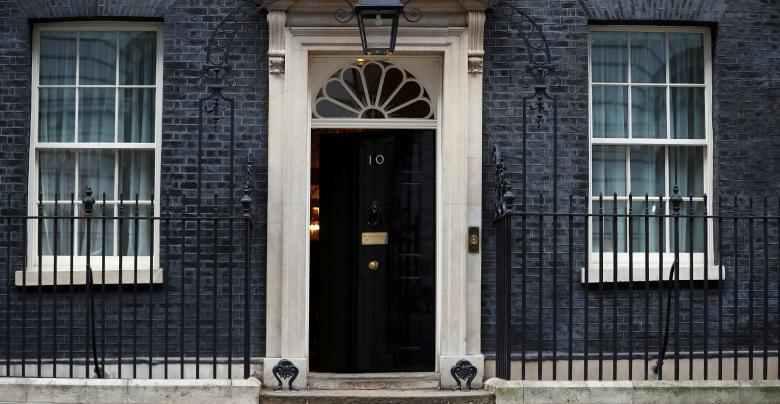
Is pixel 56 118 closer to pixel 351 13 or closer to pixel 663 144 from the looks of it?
pixel 351 13

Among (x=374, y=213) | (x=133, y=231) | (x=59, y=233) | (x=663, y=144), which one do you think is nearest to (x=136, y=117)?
(x=133, y=231)

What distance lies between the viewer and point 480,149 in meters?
10.1

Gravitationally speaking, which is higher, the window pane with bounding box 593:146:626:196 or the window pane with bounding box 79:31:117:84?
the window pane with bounding box 79:31:117:84

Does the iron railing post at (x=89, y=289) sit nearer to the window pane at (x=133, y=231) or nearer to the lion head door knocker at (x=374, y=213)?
the window pane at (x=133, y=231)

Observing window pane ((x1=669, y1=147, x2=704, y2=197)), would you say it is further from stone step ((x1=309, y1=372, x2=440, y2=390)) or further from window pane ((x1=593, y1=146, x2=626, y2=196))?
stone step ((x1=309, y1=372, x2=440, y2=390))

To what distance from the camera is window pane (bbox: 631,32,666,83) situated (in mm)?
10656

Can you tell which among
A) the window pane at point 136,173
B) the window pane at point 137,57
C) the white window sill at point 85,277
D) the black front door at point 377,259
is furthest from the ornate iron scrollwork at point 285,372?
the window pane at point 137,57

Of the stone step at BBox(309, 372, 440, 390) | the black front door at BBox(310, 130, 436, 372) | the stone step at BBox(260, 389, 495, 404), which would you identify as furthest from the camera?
the black front door at BBox(310, 130, 436, 372)

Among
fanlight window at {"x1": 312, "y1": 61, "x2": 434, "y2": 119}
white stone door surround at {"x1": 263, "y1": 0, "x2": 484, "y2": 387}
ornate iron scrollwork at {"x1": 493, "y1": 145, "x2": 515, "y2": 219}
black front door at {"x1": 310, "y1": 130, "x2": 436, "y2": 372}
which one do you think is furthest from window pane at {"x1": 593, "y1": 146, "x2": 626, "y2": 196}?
fanlight window at {"x1": 312, "y1": 61, "x2": 434, "y2": 119}

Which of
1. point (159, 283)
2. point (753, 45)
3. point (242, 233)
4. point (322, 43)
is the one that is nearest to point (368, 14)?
point (322, 43)

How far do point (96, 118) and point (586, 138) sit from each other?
4700 millimetres

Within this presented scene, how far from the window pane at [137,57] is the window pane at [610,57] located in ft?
14.1

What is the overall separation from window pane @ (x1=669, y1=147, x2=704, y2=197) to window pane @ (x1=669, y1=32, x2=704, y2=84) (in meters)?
0.69

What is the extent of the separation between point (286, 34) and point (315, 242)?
2.00 meters
